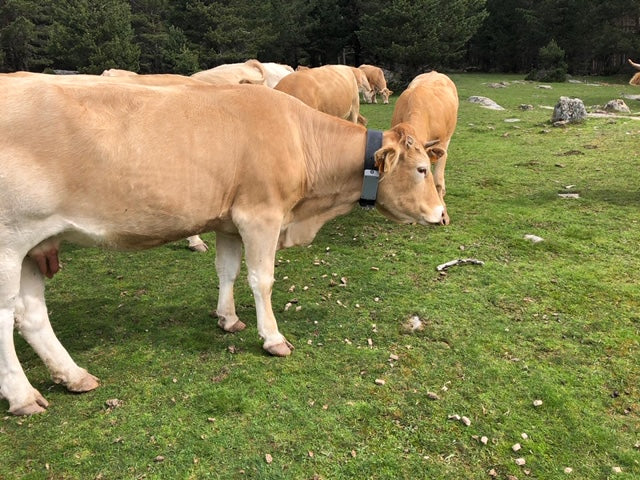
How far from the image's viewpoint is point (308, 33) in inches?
1523

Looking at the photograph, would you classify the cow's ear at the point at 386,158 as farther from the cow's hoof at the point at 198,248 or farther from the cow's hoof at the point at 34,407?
the cow's hoof at the point at 198,248

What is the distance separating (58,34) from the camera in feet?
99.5

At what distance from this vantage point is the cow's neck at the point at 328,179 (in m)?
4.23

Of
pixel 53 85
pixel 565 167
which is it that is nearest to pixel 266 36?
pixel 565 167

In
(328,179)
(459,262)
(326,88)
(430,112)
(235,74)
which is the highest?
(235,74)

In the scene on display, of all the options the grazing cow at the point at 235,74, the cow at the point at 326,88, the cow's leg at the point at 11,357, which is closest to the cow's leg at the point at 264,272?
the cow's leg at the point at 11,357

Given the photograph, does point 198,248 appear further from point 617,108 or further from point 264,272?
point 617,108

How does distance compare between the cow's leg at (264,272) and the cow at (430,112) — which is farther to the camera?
the cow at (430,112)

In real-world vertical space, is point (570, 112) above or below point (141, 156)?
below

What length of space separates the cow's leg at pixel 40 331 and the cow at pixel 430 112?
4.87 metres

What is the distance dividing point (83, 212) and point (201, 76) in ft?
24.8

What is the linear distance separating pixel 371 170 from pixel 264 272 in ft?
4.06

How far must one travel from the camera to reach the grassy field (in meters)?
3.07

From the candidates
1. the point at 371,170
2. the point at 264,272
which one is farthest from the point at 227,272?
the point at 371,170
